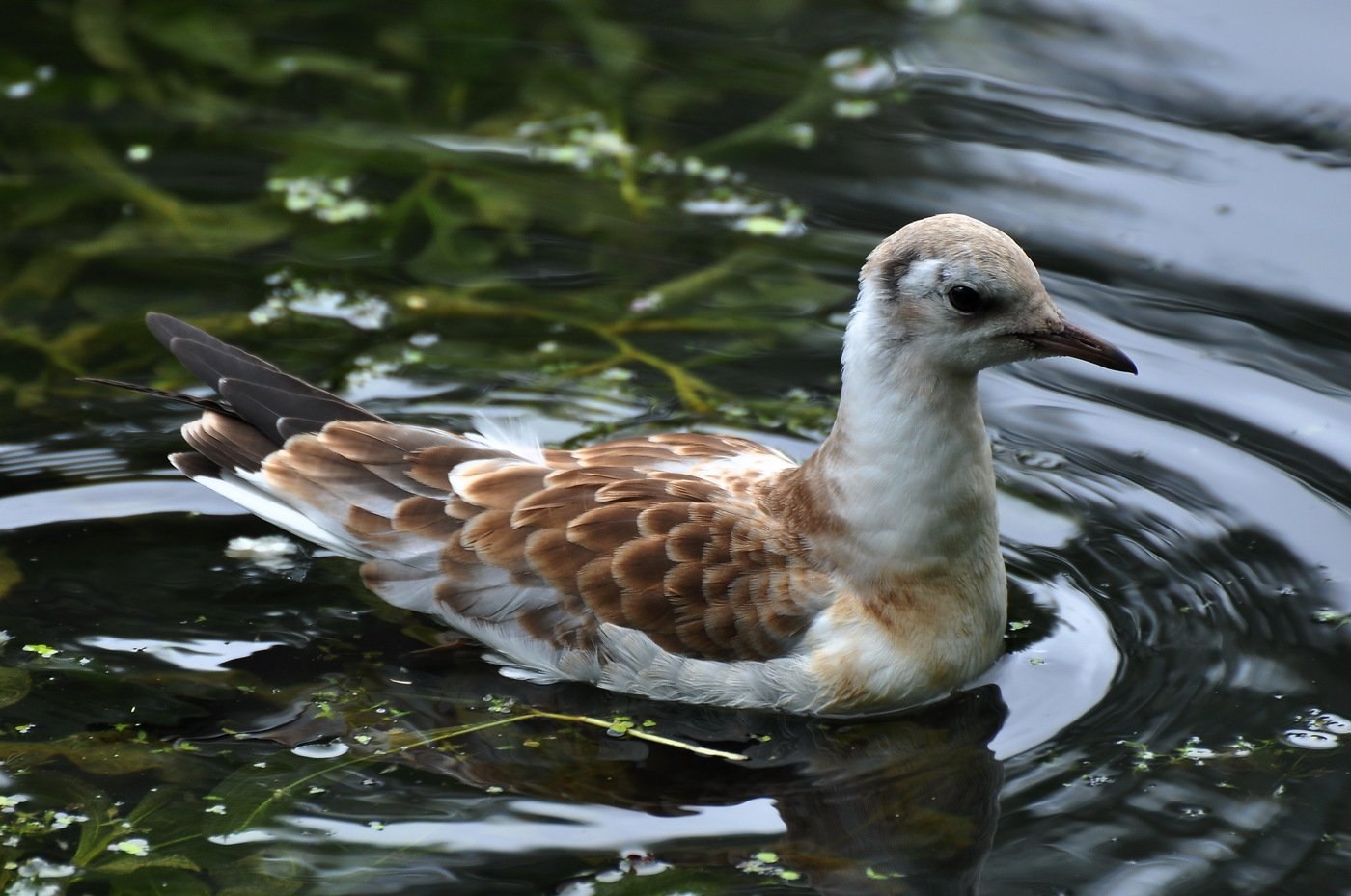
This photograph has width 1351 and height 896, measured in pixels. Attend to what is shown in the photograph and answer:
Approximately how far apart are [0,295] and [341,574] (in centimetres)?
311

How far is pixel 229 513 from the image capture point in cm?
823

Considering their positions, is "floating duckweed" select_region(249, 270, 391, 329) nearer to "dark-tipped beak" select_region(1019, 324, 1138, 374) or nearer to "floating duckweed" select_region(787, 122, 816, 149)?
"floating duckweed" select_region(787, 122, 816, 149)

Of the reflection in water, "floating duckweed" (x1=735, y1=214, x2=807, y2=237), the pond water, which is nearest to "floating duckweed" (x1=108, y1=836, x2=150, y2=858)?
the pond water

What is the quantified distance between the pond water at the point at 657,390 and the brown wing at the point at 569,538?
0.34 m

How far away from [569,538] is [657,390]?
7.07ft

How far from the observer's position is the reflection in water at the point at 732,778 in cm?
617

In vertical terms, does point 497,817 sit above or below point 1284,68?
below

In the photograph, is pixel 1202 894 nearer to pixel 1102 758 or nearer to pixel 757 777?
pixel 1102 758

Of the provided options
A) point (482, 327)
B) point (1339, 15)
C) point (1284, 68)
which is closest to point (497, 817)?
point (482, 327)

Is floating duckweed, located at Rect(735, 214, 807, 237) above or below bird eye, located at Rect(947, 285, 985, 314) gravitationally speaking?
below

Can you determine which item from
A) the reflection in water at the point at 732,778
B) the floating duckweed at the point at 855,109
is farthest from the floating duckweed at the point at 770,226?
the reflection in water at the point at 732,778

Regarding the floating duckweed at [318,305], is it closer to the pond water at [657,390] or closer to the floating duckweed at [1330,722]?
the pond water at [657,390]

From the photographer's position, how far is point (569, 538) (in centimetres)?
707

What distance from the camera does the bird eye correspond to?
6.55 m
